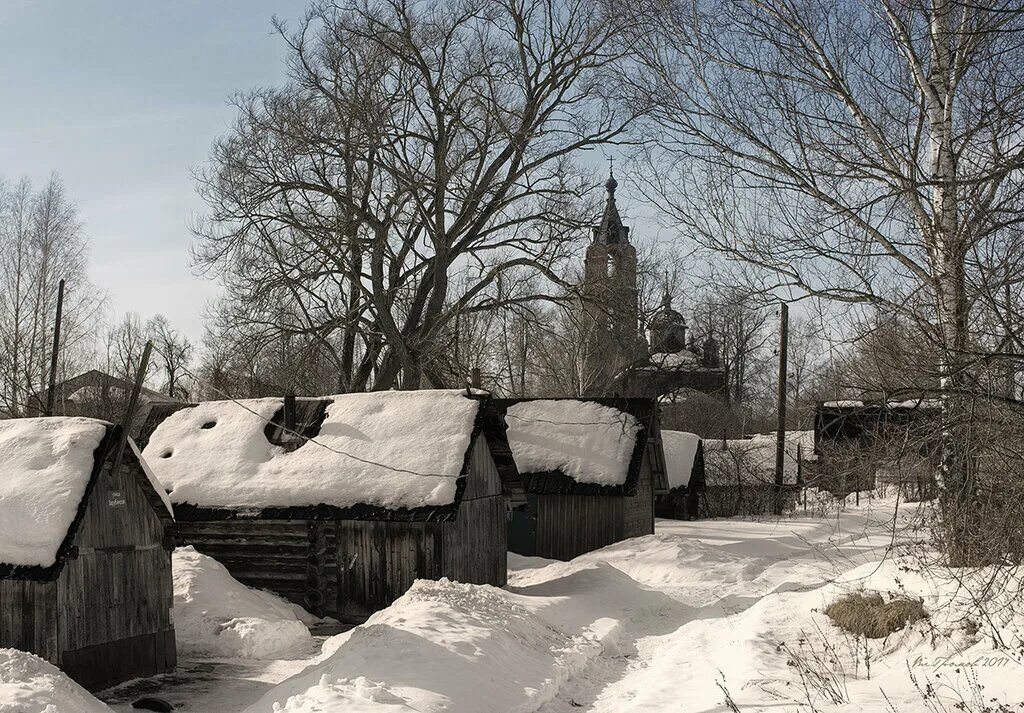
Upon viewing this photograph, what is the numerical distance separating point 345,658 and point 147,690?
395cm

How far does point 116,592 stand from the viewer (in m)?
14.1

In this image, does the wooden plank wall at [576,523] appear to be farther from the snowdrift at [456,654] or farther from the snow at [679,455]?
the snow at [679,455]

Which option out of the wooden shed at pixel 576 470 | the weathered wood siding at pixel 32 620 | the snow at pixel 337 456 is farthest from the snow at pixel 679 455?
the weathered wood siding at pixel 32 620

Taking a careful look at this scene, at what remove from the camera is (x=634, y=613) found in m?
17.4

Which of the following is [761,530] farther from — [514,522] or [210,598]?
[210,598]

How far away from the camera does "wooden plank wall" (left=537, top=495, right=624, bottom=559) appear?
25984 mm

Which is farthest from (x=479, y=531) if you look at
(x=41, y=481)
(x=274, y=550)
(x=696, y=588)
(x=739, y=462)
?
(x=739, y=462)

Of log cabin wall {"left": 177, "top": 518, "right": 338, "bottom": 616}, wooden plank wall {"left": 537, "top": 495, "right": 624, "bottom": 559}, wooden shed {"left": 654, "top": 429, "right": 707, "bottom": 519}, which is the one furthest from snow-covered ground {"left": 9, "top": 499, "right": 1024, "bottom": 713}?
wooden shed {"left": 654, "top": 429, "right": 707, "bottom": 519}

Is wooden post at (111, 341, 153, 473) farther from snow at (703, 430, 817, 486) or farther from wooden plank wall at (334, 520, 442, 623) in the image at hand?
snow at (703, 430, 817, 486)

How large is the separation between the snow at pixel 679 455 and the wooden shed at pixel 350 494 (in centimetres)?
1782

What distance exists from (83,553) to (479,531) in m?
8.25

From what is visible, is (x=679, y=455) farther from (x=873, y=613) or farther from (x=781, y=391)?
(x=873, y=613)

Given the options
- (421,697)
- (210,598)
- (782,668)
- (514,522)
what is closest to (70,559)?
(210,598)

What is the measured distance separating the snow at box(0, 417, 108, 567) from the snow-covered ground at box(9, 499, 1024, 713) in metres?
2.26
